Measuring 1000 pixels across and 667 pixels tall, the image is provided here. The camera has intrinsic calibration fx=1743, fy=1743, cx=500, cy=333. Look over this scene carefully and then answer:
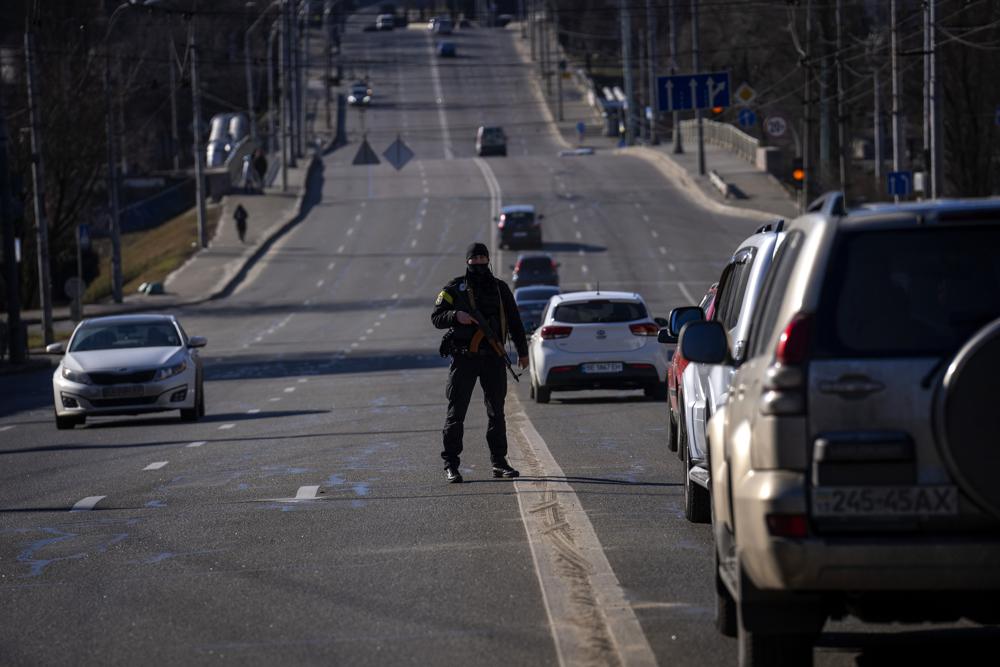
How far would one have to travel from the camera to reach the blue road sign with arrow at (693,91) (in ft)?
210

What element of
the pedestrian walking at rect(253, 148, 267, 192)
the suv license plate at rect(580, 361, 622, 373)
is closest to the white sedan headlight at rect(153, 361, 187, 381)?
the suv license plate at rect(580, 361, 622, 373)

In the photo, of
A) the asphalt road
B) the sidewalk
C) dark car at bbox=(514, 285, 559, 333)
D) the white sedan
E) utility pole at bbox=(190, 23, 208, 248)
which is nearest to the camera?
the asphalt road

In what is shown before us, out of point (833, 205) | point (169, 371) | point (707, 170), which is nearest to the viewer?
point (833, 205)

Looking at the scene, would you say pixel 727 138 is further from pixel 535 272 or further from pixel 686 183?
pixel 535 272

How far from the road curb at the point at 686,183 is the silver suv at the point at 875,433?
5852 centimetres

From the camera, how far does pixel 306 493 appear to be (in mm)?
13570

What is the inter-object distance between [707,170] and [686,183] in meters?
4.21

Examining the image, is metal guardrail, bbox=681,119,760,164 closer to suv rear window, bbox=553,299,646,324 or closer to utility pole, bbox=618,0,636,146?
utility pole, bbox=618,0,636,146

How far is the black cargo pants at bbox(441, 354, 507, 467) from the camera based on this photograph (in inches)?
537

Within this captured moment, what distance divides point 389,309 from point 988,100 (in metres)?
24.3

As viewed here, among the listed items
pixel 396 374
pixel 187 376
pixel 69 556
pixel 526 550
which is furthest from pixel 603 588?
pixel 396 374

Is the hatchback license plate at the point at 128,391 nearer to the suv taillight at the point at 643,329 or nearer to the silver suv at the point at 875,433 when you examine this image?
the suv taillight at the point at 643,329

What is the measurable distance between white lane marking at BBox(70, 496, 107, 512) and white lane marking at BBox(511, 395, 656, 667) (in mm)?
3272

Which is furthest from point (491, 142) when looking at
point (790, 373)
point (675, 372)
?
point (790, 373)
